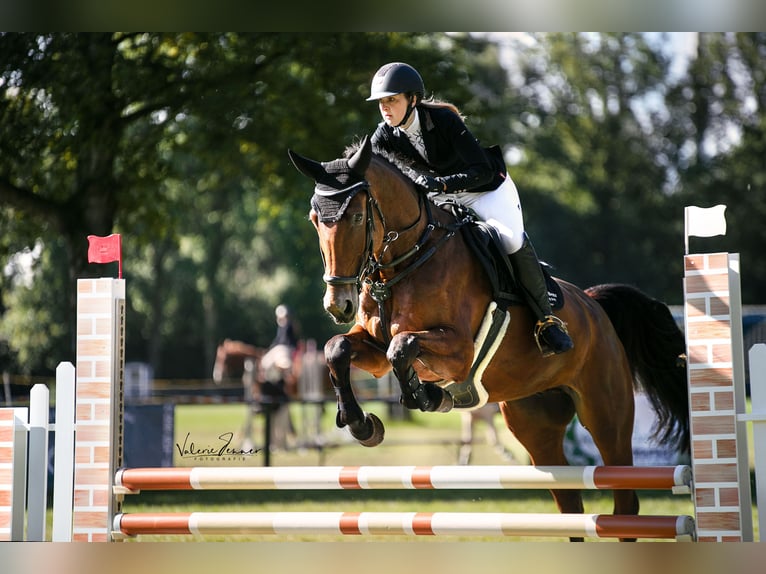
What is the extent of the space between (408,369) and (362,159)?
82 cm

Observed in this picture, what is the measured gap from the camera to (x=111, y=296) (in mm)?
3986

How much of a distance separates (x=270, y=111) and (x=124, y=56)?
1.64m

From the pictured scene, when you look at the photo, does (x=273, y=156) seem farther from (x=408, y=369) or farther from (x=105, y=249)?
(x=408, y=369)

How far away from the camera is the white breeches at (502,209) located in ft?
13.6

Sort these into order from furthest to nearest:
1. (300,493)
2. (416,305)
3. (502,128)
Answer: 1. (502,128)
2. (300,493)
3. (416,305)

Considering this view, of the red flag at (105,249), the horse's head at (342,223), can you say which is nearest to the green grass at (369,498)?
the red flag at (105,249)

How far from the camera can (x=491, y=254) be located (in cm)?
414

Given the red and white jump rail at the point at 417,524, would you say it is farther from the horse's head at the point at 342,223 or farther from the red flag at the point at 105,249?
the red flag at the point at 105,249

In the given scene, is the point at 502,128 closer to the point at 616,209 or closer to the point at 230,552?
the point at 616,209

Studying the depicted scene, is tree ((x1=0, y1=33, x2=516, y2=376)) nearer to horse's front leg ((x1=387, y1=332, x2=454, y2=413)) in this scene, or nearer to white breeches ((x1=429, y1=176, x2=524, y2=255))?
white breeches ((x1=429, y1=176, x2=524, y2=255))

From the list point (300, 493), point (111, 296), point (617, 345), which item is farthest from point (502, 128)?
point (111, 296)

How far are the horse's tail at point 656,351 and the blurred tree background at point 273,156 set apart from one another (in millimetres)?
2602

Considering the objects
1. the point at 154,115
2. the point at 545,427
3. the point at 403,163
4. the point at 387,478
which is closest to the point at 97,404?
the point at 387,478
